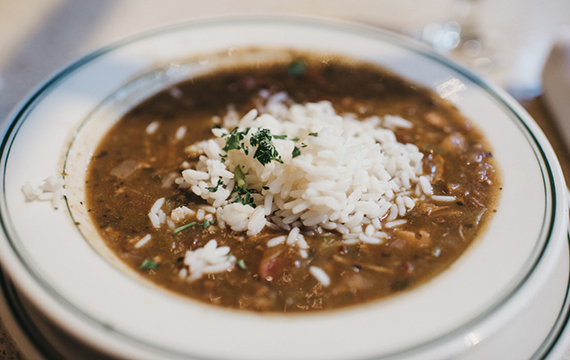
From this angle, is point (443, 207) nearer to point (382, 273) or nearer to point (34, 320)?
point (382, 273)

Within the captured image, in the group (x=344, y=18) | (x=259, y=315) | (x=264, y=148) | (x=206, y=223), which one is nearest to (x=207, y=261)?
(x=206, y=223)

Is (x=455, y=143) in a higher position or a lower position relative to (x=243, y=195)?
lower

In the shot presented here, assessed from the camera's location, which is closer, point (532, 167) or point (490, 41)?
point (532, 167)

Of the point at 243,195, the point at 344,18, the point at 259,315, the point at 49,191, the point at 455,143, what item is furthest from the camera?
the point at 344,18

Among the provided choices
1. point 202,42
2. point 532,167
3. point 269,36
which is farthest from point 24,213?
point 532,167

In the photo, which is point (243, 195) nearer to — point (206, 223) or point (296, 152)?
point (206, 223)

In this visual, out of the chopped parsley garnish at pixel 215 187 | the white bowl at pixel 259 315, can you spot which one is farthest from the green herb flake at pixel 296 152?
the white bowl at pixel 259 315

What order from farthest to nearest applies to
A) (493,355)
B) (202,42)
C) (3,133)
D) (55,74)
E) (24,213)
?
(202,42)
(55,74)
(3,133)
(24,213)
(493,355)

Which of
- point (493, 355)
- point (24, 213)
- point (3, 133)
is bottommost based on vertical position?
point (493, 355)
